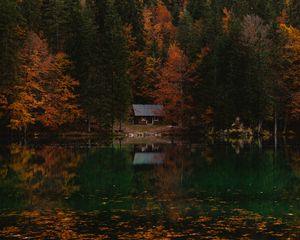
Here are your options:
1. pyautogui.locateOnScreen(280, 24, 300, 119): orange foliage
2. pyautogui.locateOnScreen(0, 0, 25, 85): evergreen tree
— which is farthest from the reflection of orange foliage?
pyautogui.locateOnScreen(280, 24, 300, 119): orange foliage

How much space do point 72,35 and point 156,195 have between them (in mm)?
57331

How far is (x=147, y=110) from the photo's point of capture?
8756 cm

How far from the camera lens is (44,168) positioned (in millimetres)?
35219

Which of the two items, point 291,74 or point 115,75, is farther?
point 115,75

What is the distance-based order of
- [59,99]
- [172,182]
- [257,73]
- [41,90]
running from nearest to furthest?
[172,182] < [41,90] < [59,99] < [257,73]

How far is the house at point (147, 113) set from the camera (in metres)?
87.0

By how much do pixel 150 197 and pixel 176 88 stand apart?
57960 millimetres

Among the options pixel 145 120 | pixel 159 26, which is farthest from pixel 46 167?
pixel 159 26

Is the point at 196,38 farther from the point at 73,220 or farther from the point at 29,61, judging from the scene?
the point at 73,220

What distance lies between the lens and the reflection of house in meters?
40.3

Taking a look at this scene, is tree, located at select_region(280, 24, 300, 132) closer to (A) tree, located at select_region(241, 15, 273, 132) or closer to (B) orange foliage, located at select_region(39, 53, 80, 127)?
(A) tree, located at select_region(241, 15, 273, 132)

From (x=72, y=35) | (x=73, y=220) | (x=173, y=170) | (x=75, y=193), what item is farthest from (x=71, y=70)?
(x=73, y=220)

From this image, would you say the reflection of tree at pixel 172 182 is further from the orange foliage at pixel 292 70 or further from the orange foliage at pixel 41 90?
the orange foliage at pixel 292 70

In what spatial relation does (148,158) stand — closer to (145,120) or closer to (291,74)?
(291,74)
